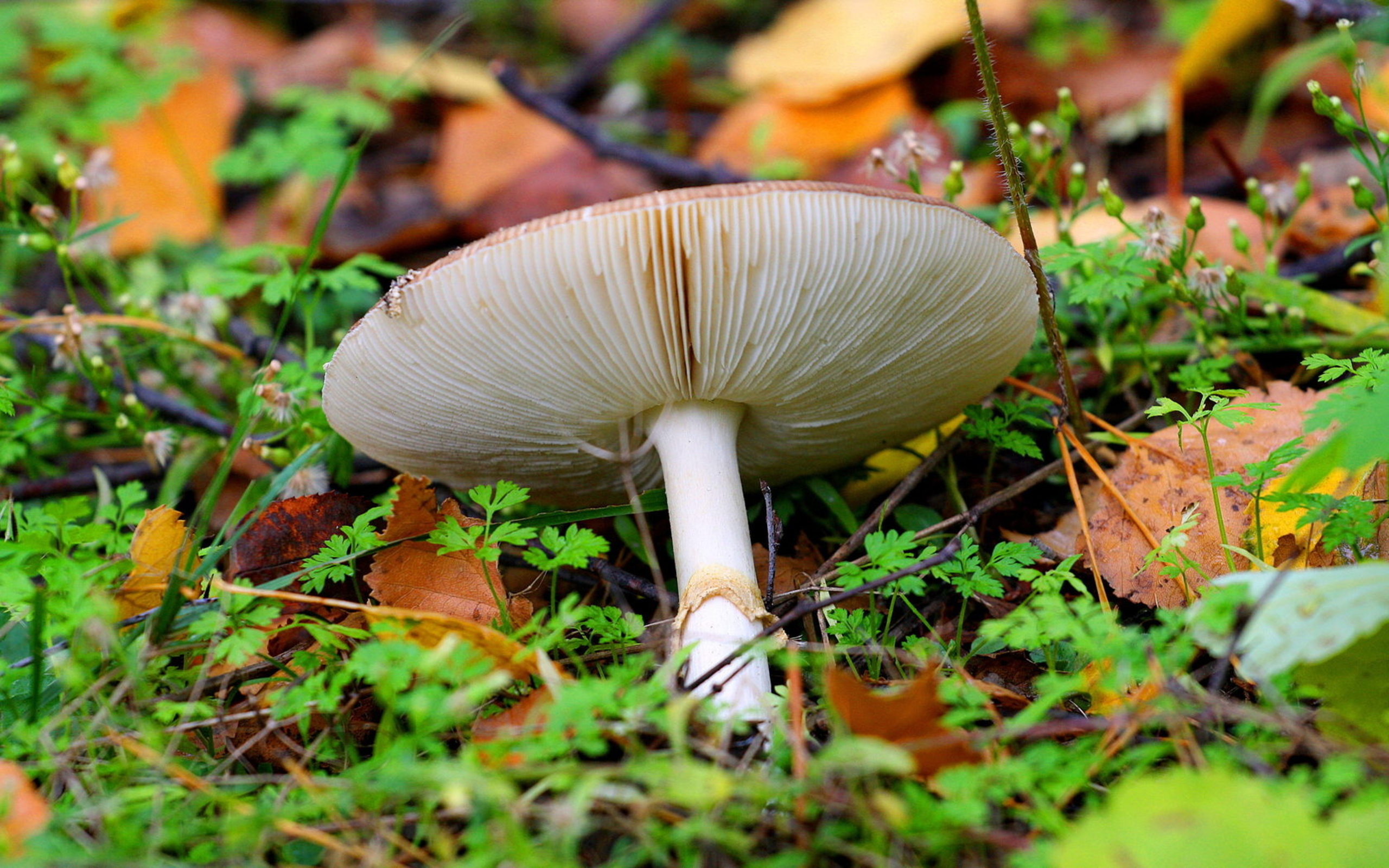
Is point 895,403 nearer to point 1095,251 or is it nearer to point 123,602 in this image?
point 1095,251

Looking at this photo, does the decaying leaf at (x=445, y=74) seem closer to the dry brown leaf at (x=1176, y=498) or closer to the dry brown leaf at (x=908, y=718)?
the dry brown leaf at (x=1176, y=498)

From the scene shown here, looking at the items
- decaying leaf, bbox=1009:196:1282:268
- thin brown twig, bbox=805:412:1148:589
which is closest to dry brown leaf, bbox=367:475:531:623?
thin brown twig, bbox=805:412:1148:589

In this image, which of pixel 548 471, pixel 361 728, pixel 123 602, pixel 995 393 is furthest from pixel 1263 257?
pixel 123 602

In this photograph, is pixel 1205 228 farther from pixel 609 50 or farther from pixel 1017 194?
pixel 609 50

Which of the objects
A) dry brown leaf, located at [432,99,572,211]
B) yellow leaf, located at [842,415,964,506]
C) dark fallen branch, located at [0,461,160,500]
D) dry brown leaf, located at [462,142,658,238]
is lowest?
yellow leaf, located at [842,415,964,506]

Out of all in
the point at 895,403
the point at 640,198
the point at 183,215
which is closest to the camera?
the point at 640,198

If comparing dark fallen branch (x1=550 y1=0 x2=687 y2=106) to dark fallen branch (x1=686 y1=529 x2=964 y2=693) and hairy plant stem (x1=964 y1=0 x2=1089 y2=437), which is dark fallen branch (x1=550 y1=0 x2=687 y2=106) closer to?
hairy plant stem (x1=964 y1=0 x2=1089 y2=437)
